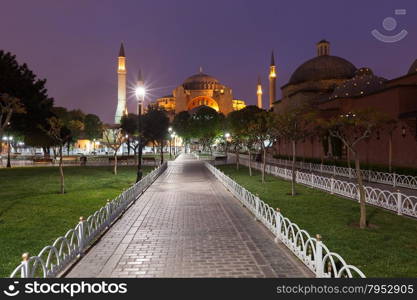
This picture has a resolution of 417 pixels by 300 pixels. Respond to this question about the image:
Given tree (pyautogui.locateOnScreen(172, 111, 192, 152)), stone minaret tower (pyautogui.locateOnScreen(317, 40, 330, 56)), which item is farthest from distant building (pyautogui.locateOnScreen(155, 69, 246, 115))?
stone minaret tower (pyautogui.locateOnScreen(317, 40, 330, 56))

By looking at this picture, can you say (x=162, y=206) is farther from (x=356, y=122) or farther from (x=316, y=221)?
(x=356, y=122)

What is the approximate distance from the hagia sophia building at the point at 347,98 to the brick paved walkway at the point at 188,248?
283 inches

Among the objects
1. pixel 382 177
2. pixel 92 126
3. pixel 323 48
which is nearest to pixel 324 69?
pixel 323 48

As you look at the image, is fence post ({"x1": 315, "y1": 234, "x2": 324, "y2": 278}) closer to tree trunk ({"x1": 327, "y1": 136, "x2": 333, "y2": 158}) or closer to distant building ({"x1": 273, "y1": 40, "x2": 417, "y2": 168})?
distant building ({"x1": 273, "y1": 40, "x2": 417, "y2": 168})

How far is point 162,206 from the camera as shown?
42.5 ft

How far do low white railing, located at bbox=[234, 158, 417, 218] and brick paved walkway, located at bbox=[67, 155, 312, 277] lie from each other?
16.9 ft

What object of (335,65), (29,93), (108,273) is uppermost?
(335,65)

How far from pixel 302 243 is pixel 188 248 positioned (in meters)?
2.60

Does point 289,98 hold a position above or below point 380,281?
above

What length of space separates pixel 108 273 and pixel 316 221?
21.6 ft

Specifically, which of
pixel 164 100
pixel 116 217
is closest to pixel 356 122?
Answer: pixel 116 217

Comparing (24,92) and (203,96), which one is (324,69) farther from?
(203,96)

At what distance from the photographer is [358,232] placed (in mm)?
8867

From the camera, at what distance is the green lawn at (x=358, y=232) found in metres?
6.46
